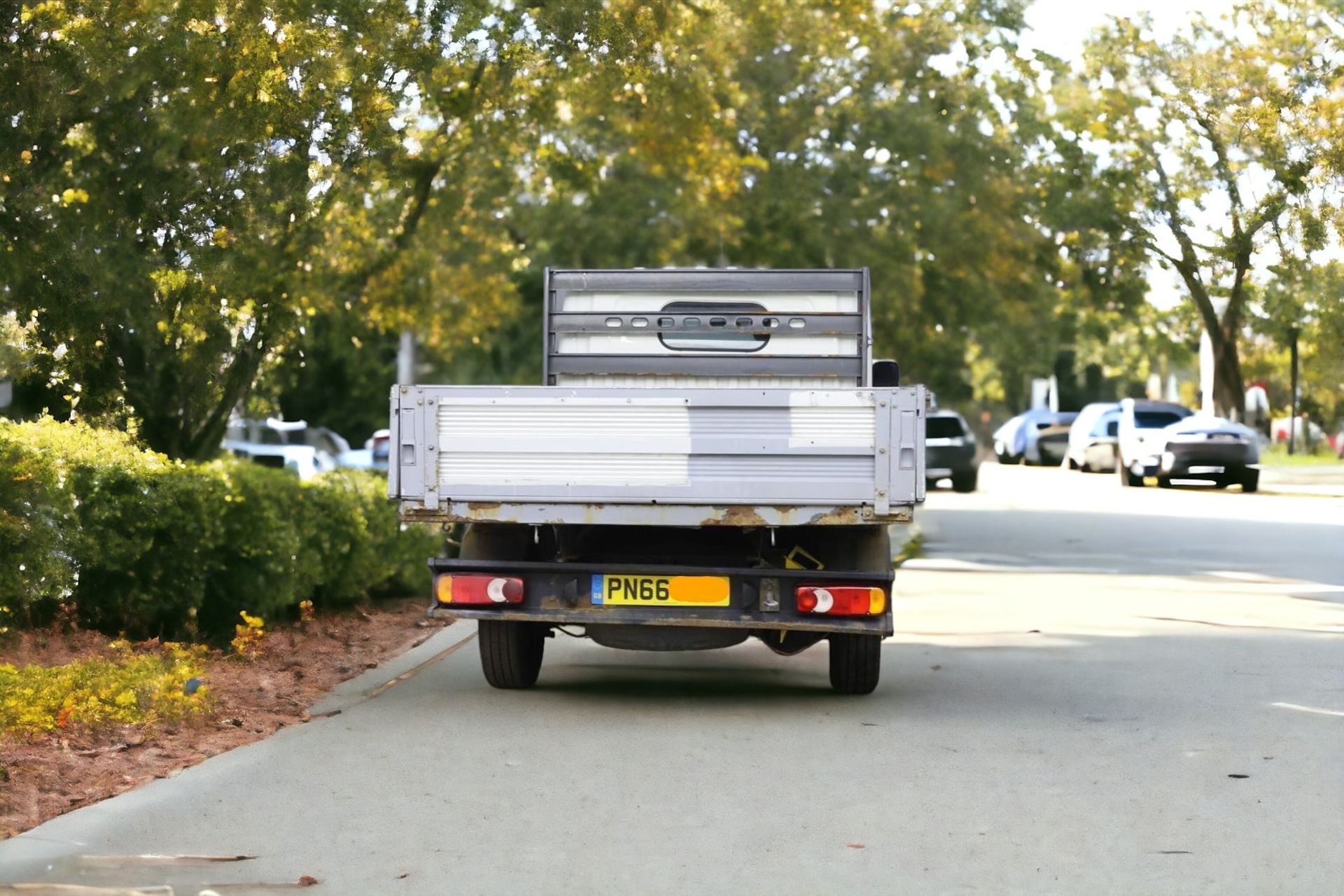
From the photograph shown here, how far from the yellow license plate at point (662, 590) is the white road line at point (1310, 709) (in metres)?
2.67

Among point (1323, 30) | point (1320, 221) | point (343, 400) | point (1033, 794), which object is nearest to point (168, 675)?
point (1033, 794)

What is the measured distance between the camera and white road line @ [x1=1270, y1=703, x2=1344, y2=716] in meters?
9.93

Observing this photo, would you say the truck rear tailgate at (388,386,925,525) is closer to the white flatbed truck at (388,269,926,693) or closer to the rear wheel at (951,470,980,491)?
the white flatbed truck at (388,269,926,693)

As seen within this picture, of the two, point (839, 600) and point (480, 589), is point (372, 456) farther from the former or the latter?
point (839, 600)

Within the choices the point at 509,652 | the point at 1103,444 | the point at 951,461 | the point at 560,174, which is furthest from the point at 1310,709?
the point at 1103,444

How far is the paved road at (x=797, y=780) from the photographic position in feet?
20.8

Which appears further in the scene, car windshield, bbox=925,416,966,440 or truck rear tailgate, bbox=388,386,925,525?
car windshield, bbox=925,416,966,440

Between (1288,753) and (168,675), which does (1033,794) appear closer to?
(1288,753)

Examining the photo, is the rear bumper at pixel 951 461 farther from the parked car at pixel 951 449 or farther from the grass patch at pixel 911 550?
the grass patch at pixel 911 550

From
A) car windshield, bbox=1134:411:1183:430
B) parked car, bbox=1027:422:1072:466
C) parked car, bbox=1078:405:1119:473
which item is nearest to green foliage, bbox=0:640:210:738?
car windshield, bbox=1134:411:1183:430

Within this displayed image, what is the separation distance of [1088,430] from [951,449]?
11768 millimetres

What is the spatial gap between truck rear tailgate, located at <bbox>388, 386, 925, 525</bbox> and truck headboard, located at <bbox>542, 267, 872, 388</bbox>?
11.6ft

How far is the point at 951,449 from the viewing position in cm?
4056

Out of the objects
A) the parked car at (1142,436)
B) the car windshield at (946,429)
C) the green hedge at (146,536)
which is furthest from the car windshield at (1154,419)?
the green hedge at (146,536)
